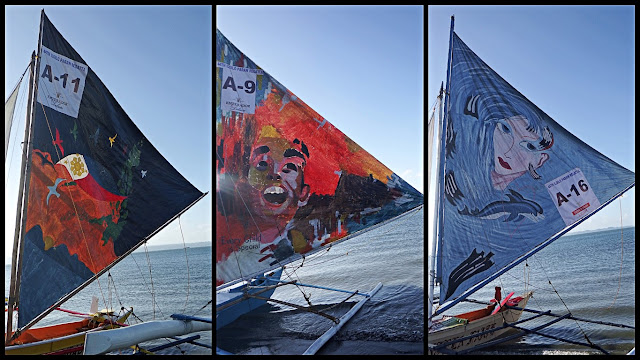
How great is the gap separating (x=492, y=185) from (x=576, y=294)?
11799 millimetres

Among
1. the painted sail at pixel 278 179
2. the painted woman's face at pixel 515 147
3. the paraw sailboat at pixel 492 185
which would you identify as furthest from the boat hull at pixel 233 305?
the painted woman's face at pixel 515 147

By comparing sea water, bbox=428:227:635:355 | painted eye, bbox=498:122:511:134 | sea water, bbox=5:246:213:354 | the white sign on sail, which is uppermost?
the white sign on sail

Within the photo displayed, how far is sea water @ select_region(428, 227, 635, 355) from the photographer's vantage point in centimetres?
694

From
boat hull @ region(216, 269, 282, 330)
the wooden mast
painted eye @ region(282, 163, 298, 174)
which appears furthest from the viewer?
Answer: boat hull @ region(216, 269, 282, 330)

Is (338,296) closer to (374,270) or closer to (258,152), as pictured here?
(258,152)

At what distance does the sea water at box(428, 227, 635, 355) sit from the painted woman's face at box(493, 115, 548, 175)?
2499mm

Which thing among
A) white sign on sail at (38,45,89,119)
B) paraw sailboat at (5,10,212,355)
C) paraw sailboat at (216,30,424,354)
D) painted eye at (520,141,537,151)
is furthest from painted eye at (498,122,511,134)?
white sign on sail at (38,45,89,119)

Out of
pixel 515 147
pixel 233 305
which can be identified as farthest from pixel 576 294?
pixel 233 305

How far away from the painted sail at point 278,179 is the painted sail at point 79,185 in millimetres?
1133

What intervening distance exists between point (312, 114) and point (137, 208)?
242 centimetres

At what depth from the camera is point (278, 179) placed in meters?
5.03

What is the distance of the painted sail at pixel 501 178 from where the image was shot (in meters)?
4.27

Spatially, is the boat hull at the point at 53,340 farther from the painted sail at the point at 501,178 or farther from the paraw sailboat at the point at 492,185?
the painted sail at the point at 501,178

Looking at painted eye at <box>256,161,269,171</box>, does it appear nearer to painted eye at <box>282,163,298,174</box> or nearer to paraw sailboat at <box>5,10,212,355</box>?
painted eye at <box>282,163,298,174</box>
